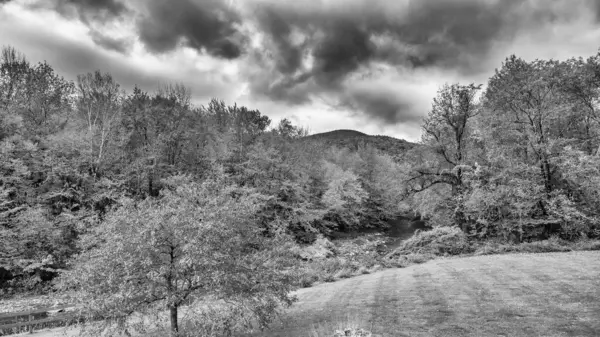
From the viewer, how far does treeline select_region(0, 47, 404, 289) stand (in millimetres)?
24969

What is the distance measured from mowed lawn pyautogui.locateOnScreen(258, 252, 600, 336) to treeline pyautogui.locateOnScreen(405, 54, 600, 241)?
6.91m

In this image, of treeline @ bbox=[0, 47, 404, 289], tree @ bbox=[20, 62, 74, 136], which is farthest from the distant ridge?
tree @ bbox=[20, 62, 74, 136]

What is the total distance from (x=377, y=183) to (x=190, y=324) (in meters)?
51.2

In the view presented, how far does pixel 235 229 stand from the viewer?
934 cm

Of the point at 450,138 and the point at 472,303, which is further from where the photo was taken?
the point at 450,138

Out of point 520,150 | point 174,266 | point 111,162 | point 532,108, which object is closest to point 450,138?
point 520,150

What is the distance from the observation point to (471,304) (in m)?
10.1

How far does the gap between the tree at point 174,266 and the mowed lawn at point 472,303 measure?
82.5 inches

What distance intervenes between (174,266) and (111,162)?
29.6 m

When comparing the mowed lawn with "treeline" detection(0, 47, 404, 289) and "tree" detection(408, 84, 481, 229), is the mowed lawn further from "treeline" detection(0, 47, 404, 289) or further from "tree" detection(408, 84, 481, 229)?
"tree" detection(408, 84, 481, 229)

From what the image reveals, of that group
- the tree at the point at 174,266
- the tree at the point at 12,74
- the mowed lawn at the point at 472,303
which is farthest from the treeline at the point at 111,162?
the tree at the point at 174,266

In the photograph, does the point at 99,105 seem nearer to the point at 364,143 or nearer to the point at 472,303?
the point at 472,303

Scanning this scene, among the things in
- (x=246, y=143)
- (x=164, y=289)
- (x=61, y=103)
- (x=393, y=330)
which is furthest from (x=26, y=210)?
(x=393, y=330)

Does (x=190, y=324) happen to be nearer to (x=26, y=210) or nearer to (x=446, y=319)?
(x=446, y=319)
